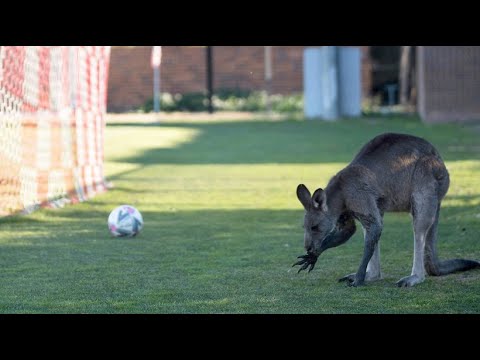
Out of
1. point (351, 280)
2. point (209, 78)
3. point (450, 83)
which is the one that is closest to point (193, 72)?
point (209, 78)

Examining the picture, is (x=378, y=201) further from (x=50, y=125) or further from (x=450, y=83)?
(x=450, y=83)

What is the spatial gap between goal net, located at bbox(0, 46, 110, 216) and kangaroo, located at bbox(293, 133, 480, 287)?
5.80 meters

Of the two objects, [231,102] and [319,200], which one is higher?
[231,102]

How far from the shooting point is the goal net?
1313 centimetres

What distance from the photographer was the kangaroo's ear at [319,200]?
802 centimetres

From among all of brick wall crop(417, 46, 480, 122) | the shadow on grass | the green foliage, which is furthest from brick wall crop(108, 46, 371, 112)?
brick wall crop(417, 46, 480, 122)

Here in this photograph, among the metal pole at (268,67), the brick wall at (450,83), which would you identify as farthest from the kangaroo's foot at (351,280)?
the metal pole at (268,67)

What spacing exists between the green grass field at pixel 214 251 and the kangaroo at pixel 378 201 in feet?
0.73

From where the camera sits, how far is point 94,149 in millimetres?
16266

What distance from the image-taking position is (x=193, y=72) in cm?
4184

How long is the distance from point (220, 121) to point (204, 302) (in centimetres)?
2646

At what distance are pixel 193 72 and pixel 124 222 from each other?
3115 cm
